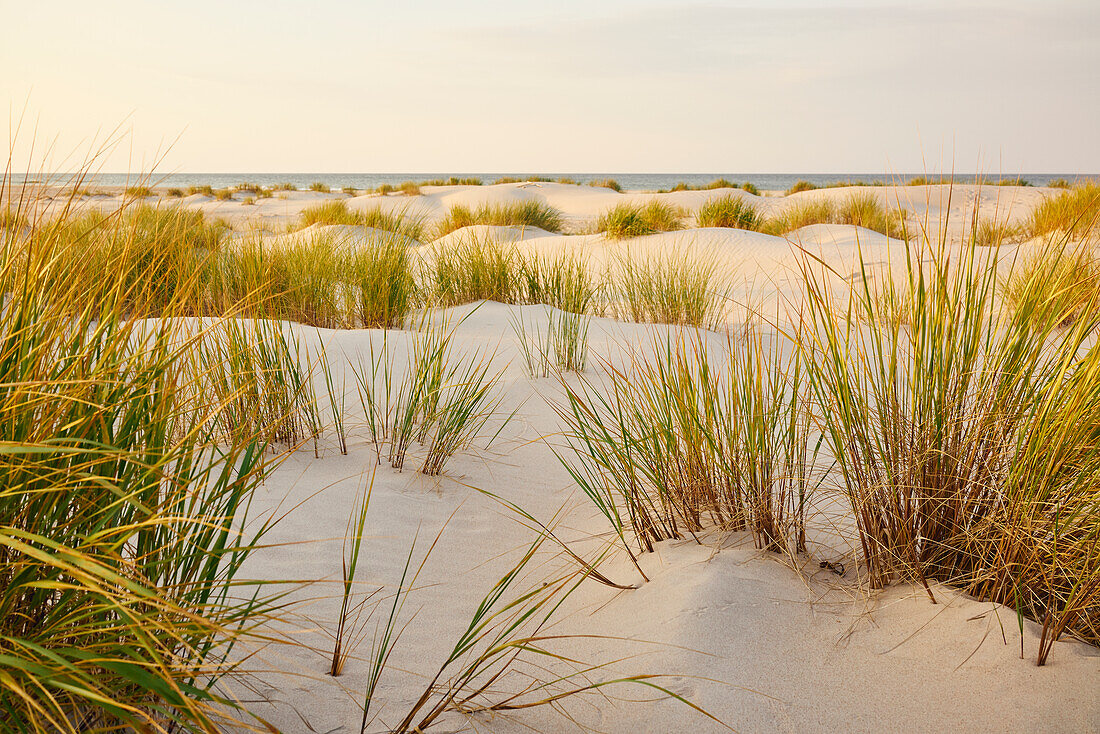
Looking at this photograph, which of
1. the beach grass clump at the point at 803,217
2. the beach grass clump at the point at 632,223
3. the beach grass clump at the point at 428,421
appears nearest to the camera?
the beach grass clump at the point at 428,421

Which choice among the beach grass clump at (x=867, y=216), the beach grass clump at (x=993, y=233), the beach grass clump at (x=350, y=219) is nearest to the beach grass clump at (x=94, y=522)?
the beach grass clump at (x=993, y=233)

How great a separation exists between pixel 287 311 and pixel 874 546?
12.0 feet

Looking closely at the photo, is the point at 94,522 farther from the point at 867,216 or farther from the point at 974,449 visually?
the point at 867,216

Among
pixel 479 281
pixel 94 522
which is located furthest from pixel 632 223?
pixel 94 522

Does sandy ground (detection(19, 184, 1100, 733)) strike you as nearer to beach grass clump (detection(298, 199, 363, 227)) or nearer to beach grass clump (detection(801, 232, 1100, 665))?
beach grass clump (detection(801, 232, 1100, 665))

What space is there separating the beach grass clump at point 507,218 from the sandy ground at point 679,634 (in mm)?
8043

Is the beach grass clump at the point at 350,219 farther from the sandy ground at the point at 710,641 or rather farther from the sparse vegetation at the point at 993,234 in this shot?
the sandy ground at the point at 710,641

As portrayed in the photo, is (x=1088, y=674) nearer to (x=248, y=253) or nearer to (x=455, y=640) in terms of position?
(x=455, y=640)

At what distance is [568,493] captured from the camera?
2504 millimetres

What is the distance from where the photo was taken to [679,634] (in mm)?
1557

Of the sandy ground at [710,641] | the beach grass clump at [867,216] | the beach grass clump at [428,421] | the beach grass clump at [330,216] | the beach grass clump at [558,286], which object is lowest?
the sandy ground at [710,641]

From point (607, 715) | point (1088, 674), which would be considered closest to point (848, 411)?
point (1088, 674)

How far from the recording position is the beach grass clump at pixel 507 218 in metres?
10.2

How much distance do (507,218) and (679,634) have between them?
957cm
